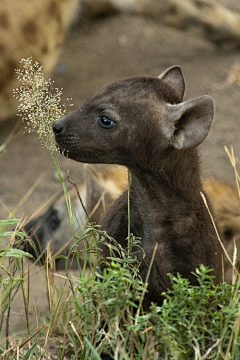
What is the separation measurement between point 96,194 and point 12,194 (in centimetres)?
117

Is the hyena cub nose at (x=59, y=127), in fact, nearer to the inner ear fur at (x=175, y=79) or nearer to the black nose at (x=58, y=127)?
the black nose at (x=58, y=127)

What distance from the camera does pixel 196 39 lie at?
6336mm

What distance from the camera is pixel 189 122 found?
2.75 metres

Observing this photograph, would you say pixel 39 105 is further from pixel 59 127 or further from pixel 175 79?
pixel 175 79

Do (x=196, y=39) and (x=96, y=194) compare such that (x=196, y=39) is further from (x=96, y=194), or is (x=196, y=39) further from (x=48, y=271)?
(x=48, y=271)

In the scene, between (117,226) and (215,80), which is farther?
(215,80)

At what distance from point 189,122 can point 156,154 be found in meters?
0.16

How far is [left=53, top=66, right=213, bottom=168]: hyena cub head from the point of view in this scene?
275cm

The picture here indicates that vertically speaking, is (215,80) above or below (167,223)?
above

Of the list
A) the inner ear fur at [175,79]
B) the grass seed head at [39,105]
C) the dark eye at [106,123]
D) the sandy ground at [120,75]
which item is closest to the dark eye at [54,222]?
the sandy ground at [120,75]

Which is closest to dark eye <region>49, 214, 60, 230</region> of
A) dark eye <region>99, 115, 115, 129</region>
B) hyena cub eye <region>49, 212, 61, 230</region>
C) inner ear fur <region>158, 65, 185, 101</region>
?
hyena cub eye <region>49, 212, 61, 230</region>

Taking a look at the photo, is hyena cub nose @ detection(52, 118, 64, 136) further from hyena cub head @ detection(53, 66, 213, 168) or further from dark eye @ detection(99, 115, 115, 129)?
dark eye @ detection(99, 115, 115, 129)

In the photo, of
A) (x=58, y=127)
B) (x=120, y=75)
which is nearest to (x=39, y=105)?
(x=58, y=127)

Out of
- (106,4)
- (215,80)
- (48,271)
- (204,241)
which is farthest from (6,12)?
(204,241)
